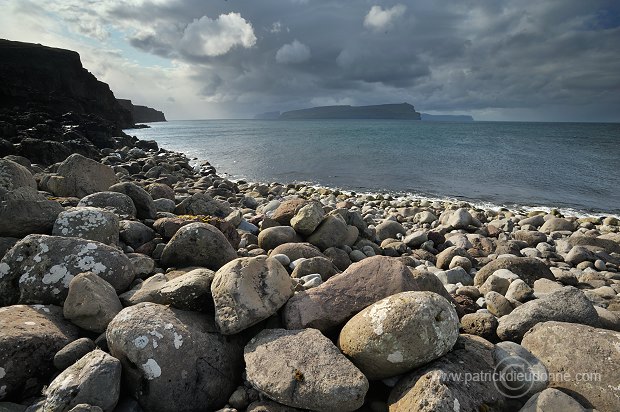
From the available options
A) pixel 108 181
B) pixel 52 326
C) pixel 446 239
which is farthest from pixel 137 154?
pixel 52 326

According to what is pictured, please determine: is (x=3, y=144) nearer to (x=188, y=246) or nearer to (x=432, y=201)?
(x=188, y=246)

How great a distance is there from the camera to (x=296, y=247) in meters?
7.07

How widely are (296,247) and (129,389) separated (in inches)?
164

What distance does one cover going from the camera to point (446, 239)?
11305 mm

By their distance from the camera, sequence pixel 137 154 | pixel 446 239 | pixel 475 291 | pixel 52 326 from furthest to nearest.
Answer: pixel 137 154
pixel 446 239
pixel 475 291
pixel 52 326

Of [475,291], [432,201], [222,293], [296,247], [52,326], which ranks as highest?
[222,293]

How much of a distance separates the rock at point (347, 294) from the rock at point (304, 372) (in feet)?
0.90

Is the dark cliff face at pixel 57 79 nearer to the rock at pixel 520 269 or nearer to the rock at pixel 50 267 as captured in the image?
the rock at pixel 50 267

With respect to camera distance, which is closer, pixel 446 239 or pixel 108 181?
pixel 108 181

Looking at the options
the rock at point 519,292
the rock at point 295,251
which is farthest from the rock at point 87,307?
the rock at point 519,292

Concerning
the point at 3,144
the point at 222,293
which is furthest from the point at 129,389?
the point at 3,144

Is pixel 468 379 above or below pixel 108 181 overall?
below

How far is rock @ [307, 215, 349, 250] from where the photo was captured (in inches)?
331

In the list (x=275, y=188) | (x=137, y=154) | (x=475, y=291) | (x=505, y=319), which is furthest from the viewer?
(x=137, y=154)
